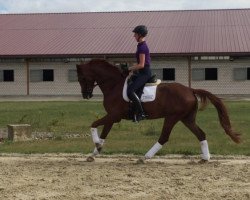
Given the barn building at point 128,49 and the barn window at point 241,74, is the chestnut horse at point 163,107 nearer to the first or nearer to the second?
the barn building at point 128,49

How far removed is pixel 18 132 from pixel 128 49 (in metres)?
24.6

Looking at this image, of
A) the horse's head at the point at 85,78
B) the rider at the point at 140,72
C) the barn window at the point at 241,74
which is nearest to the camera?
the rider at the point at 140,72

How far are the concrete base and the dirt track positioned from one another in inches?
133

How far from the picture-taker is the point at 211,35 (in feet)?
131

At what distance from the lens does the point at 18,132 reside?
47.1ft

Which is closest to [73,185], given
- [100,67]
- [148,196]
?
[148,196]

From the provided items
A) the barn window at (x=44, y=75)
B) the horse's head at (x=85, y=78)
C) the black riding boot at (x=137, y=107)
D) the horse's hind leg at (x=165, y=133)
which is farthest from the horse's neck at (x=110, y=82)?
the barn window at (x=44, y=75)

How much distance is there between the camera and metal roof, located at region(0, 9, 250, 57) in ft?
126

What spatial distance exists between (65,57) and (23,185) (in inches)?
1230

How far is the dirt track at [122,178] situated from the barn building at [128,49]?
1083 inches

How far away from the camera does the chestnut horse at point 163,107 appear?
10141 mm

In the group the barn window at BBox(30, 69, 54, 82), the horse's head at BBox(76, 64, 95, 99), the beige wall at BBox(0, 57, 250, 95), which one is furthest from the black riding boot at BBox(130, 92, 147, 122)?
the barn window at BBox(30, 69, 54, 82)

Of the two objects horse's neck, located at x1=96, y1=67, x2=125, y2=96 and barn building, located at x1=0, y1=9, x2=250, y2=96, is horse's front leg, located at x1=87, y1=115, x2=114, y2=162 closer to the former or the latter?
horse's neck, located at x1=96, y1=67, x2=125, y2=96

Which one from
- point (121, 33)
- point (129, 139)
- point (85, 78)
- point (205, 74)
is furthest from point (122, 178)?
point (121, 33)
